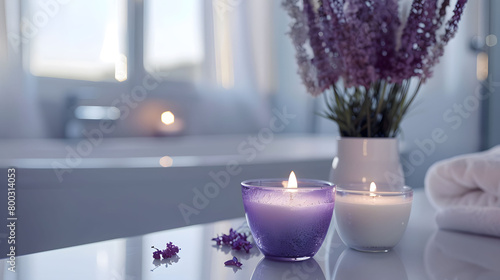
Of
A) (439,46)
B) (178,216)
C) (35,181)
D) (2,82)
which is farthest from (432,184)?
(2,82)

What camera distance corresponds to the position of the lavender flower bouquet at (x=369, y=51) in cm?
69

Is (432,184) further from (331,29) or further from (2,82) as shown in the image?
(2,82)

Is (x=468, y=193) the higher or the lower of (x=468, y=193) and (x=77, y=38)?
the lower

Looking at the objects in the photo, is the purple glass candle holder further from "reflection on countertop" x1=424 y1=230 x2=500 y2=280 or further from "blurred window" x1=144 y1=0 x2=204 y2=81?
"blurred window" x1=144 y1=0 x2=204 y2=81

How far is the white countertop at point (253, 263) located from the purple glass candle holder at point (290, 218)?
2 cm

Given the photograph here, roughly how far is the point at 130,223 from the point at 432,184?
0.92 metres

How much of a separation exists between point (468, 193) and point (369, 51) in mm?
283

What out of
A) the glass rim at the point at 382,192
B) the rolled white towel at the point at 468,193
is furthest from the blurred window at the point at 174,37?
the glass rim at the point at 382,192

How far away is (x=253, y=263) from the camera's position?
542mm

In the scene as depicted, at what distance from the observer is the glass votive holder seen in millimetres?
595

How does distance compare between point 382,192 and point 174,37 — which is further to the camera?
point 174,37

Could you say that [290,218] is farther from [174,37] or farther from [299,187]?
[174,37]

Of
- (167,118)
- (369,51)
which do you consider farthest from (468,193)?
(167,118)

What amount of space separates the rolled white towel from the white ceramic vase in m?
0.07
